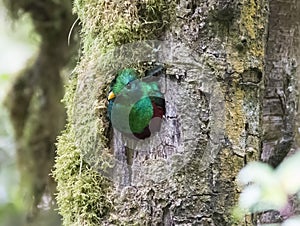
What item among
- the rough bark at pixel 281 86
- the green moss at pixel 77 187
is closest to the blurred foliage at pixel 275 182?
the green moss at pixel 77 187

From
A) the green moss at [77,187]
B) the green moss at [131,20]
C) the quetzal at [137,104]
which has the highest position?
the green moss at [131,20]

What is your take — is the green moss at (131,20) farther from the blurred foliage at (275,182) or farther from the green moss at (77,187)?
the blurred foliage at (275,182)

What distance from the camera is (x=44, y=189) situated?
101 inches

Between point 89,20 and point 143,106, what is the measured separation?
0.84 feet

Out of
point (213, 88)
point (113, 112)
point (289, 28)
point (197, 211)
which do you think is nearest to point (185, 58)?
point (213, 88)

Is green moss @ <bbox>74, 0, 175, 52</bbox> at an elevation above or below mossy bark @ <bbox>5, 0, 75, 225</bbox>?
below

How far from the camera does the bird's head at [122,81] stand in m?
1.28

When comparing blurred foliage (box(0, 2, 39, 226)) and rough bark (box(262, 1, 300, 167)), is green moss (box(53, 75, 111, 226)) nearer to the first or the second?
rough bark (box(262, 1, 300, 167))

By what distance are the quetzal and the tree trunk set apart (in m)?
0.02

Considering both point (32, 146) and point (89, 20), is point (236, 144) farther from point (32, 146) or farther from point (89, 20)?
point (32, 146)

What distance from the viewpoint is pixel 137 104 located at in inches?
50.4

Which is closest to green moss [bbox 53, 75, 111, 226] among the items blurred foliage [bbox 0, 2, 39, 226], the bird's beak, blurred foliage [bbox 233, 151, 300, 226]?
the bird's beak

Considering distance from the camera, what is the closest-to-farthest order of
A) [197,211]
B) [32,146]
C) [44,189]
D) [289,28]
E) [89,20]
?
[197,211], [89,20], [289,28], [44,189], [32,146]

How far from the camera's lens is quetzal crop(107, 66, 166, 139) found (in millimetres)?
1258
